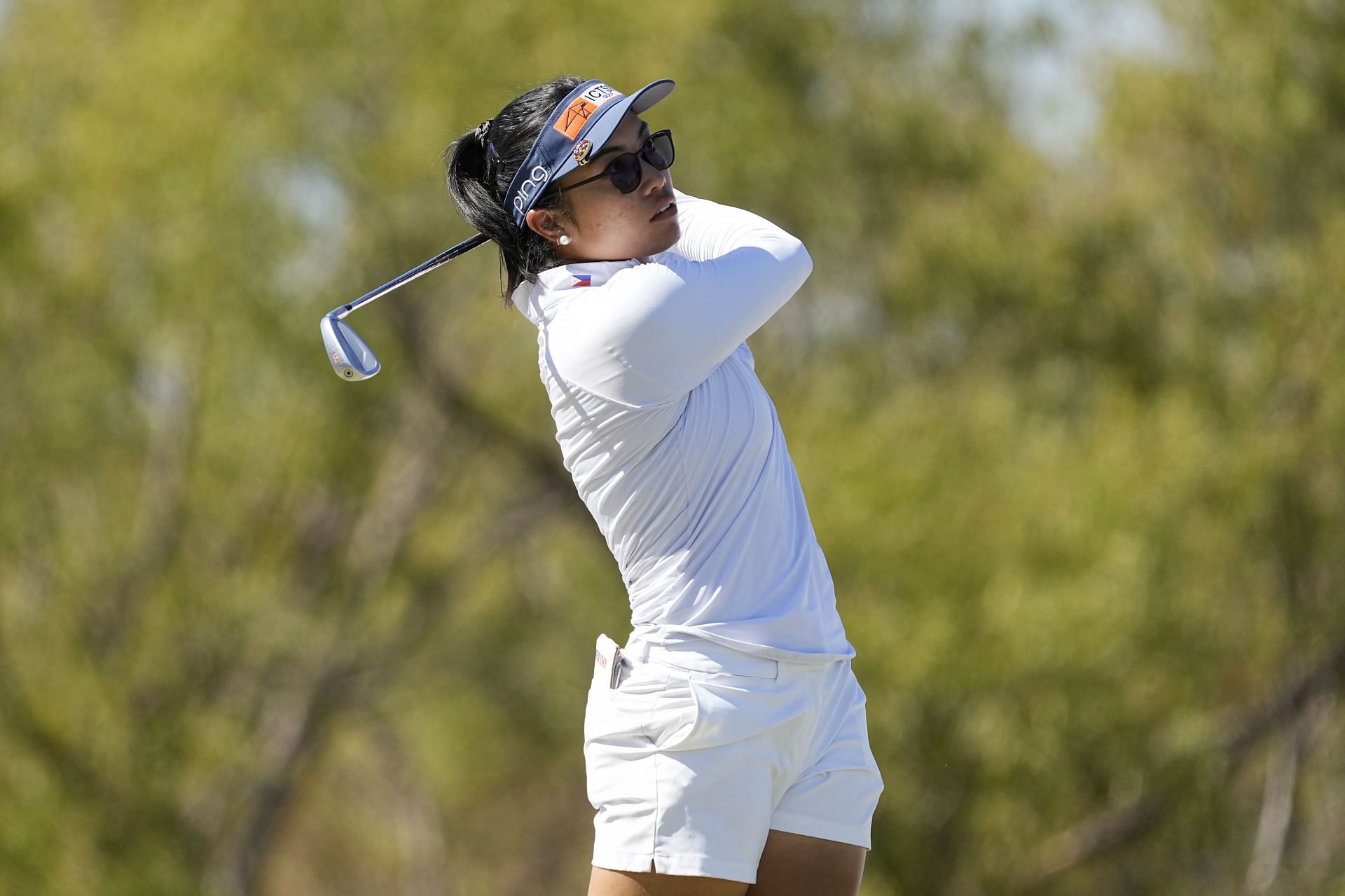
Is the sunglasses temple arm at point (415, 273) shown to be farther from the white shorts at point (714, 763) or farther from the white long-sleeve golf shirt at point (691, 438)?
the white shorts at point (714, 763)

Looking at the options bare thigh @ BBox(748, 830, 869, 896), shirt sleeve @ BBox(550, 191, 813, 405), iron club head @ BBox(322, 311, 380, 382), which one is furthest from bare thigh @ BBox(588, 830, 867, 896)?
iron club head @ BBox(322, 311, 380, 382)

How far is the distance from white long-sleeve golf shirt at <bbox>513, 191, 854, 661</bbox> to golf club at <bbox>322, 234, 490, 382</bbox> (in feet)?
0.48

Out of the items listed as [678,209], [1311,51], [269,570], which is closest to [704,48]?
[1311,51]

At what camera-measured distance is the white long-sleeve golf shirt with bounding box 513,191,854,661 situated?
1.76m

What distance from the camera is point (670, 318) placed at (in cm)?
174

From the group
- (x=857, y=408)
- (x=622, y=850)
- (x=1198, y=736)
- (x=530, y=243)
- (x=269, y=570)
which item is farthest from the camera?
(x=269, y=570)

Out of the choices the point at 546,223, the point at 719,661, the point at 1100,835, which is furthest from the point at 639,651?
the point at 1100,835

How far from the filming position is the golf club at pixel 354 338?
6.30ft

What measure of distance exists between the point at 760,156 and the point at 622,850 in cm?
735

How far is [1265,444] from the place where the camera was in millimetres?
8078

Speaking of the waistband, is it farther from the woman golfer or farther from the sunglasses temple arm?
the sunglasses temple arm

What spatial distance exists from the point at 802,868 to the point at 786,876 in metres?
0.02

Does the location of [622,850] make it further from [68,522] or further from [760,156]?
A: [68,522]

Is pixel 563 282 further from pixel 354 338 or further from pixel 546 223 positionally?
pixel 354 338
